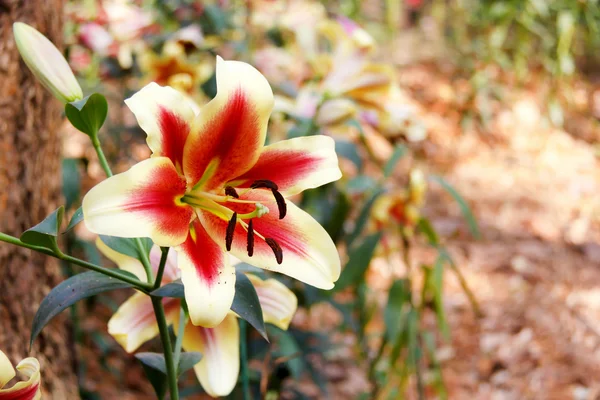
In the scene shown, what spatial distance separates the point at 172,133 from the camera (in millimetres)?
473

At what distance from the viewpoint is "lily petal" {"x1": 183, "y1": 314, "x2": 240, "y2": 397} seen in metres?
0.57

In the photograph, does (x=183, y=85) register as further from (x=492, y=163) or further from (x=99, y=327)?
(x=492, y=163)

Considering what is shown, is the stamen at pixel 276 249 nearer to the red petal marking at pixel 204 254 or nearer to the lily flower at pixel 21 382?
the red petal marking at pixel 204 254

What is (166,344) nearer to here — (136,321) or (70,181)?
(136,321)

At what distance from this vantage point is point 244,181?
51 cm

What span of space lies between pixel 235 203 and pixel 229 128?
0.06 m

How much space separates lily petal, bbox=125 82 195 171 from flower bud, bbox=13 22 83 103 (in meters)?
0.09

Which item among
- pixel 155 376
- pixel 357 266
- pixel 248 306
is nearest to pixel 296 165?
pixel 248 306

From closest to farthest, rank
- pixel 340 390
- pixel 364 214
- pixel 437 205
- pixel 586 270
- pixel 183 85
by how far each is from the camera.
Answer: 1. pixel 183 85
2. pixel 364 214
3. pixel 340 390
4. pixel 586 270
5. pixel 437 205

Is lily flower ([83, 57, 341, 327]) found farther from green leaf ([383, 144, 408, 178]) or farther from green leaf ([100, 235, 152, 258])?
green leaf ([383, 144, 408, 178])

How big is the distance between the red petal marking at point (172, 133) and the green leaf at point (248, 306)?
0.10 m

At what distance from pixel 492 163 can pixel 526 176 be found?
0.50 ft

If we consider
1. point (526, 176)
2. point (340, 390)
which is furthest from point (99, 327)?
point (526, 176)

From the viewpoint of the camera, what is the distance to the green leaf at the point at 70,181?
0.99m
